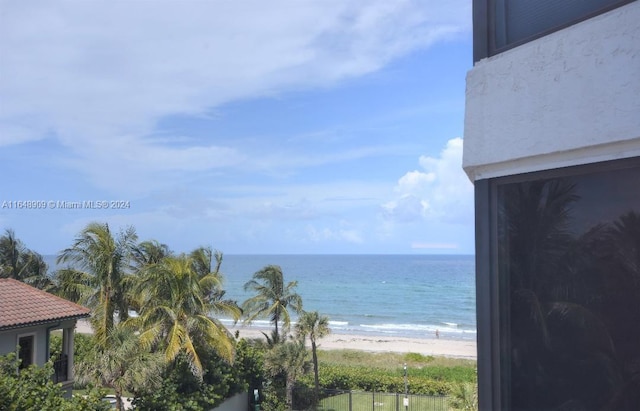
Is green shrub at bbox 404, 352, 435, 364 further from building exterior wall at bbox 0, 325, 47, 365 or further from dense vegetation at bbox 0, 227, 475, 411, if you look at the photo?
building exterior wall at bbox 0, 325, 47, 365

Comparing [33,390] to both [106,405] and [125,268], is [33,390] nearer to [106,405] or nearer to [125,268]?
[106,405]

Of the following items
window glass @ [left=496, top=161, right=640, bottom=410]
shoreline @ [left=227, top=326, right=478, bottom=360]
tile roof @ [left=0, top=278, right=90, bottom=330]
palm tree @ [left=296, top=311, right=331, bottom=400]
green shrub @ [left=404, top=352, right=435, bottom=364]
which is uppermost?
window glass @ [left=496, top=161, right=640, bottom=410]

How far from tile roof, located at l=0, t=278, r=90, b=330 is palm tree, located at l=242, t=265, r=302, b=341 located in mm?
10616

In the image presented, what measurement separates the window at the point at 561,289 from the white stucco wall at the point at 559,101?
0.11 m

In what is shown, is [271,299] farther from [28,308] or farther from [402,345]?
[402,345]

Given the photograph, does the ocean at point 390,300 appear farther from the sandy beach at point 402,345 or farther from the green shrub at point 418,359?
the green shrub at point 418,359

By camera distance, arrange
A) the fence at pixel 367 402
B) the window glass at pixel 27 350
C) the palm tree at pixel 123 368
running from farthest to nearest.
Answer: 1. the fence at pixel 367 402
2. the palm tree at pixel 123 368
3. the window glass at pixel 27 350

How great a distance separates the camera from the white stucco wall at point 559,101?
241 centimetres

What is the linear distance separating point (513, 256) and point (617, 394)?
790mm

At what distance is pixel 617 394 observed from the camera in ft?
→ 8.01

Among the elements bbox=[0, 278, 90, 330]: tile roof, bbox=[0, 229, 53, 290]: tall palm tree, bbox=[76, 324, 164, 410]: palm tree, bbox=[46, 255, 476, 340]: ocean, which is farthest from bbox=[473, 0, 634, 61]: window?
bbox=[46, 255, 476, 340]: ocean

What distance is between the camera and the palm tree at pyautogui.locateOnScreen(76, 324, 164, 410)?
51.2ft

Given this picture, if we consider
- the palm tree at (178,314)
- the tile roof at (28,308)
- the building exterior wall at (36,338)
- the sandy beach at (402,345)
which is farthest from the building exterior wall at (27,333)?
the sandy beach at (402,345)

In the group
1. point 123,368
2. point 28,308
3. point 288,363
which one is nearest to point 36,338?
point 28,308
